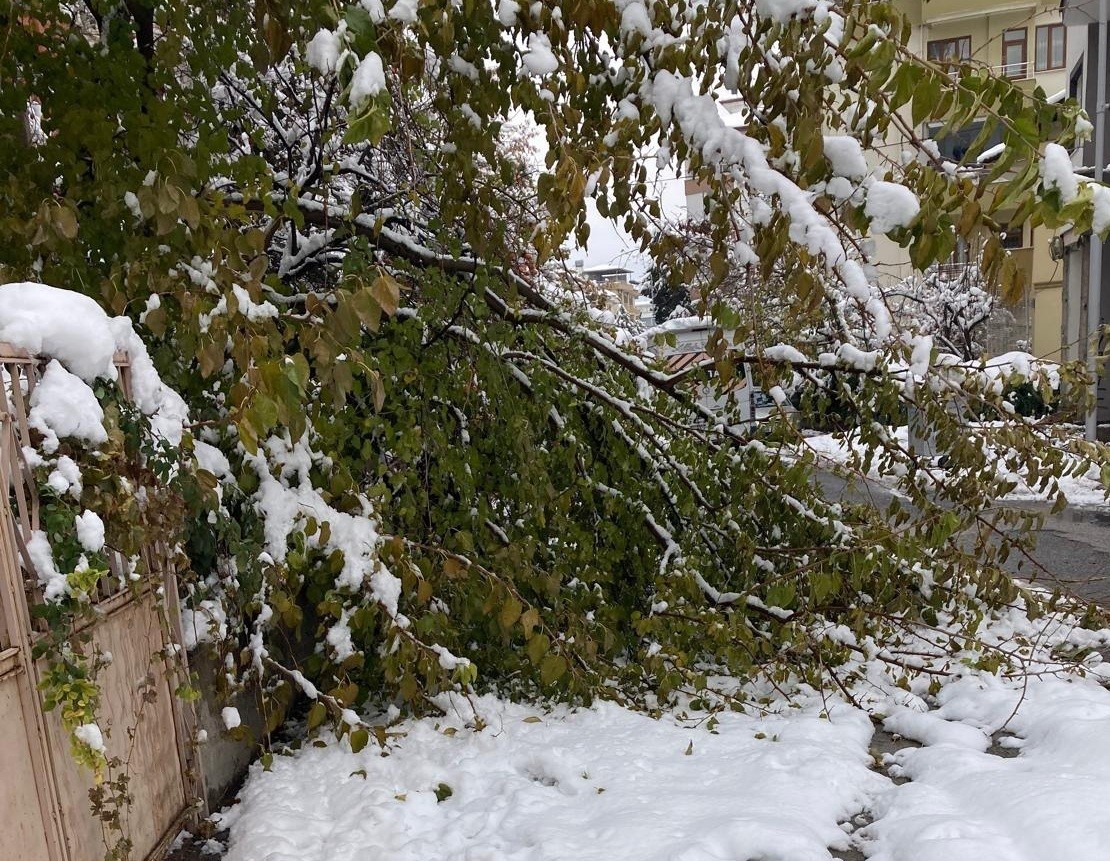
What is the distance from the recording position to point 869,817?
9.37 feet

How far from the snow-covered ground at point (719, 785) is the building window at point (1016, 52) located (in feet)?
73.8

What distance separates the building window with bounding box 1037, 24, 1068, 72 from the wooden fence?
26763 millimetres

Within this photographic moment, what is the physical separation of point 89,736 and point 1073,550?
827 centimetres

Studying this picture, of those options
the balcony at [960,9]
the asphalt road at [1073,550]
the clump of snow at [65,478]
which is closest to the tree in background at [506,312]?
the clump of snow at [65,478]

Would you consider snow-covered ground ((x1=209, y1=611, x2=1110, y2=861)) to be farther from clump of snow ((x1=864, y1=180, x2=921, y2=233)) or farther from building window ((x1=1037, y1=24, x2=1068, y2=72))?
building window ((x1=1037, y1=24, x2=1068, y2=72))

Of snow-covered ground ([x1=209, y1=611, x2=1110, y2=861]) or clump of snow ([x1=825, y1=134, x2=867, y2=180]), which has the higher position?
clump of snow ([x1=825, y1=134, x2=867, y2=180])

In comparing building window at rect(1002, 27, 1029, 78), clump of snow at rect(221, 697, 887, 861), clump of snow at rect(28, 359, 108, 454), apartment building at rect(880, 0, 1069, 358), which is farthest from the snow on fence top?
building window at rect(1002, 27, 1029, 78)

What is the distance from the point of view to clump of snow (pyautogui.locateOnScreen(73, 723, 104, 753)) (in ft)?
6.35

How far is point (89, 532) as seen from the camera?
2051 millimetres

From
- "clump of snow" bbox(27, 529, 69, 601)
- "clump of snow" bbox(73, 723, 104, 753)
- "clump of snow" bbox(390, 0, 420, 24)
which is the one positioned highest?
"clump of snow" bbox(390, 0, 420, 24)

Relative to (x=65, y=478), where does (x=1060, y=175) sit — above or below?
above

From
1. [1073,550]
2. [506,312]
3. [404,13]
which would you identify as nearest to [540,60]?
[404,13]

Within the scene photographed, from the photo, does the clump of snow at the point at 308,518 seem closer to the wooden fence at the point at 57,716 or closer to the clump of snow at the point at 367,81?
the wooden fence at the point at 57,716

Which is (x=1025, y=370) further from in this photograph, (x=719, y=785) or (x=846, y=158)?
(x=719, y=785)
